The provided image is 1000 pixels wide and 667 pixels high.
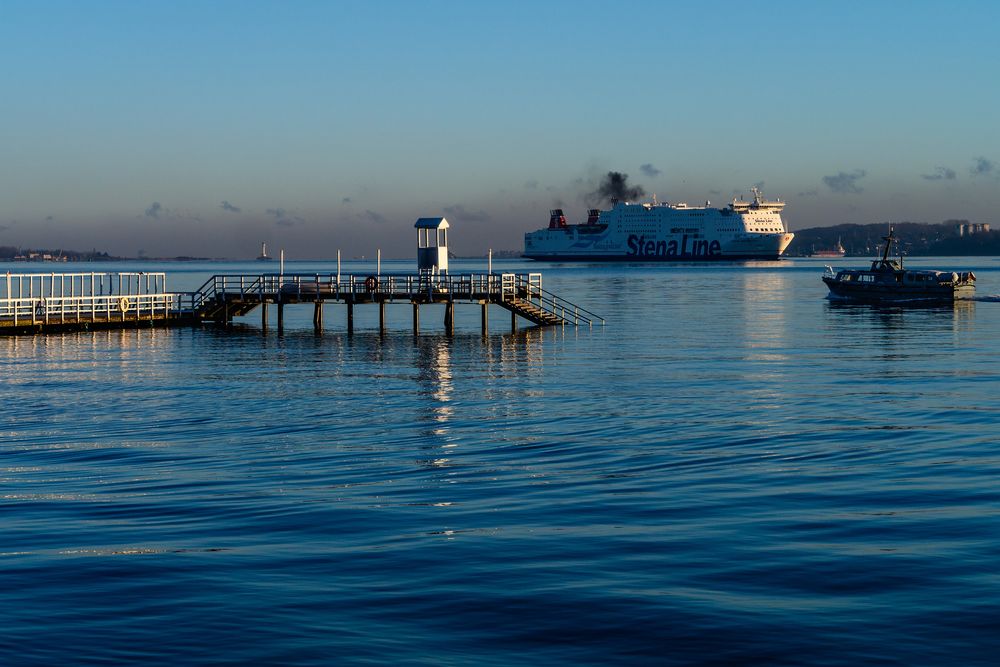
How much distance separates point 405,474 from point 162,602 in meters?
7.76

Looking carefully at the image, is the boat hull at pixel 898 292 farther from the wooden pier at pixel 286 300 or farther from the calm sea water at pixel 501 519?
the calm sea water at pixel 501 519

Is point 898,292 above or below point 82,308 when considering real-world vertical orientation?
above

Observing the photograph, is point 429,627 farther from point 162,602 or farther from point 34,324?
point 34,324

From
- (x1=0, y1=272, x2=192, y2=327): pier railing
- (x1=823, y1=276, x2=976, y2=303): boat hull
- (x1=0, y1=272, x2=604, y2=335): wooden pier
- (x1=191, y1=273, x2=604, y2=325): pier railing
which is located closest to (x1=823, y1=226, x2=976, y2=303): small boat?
(x1=823, y1=276, x2=976, y2=303): boat hull

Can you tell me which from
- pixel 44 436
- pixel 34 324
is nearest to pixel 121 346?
pixel 34 324

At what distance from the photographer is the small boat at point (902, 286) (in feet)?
285

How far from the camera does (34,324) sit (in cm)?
5344

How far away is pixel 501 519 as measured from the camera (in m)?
16.0

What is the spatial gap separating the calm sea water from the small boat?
5503 centimetres

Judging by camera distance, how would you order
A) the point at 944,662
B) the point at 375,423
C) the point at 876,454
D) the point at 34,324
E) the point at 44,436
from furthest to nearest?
1. the point at 34,324
2. the point at 375,423
3. the point at 44,436
4. the point at 876,454
5. the point at 944,662

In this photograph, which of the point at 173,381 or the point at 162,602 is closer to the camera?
the point at 162,602

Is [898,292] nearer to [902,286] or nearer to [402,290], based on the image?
[902,286]

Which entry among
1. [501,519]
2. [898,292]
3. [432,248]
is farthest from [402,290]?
[898,292]

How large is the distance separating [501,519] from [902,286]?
259 ft
